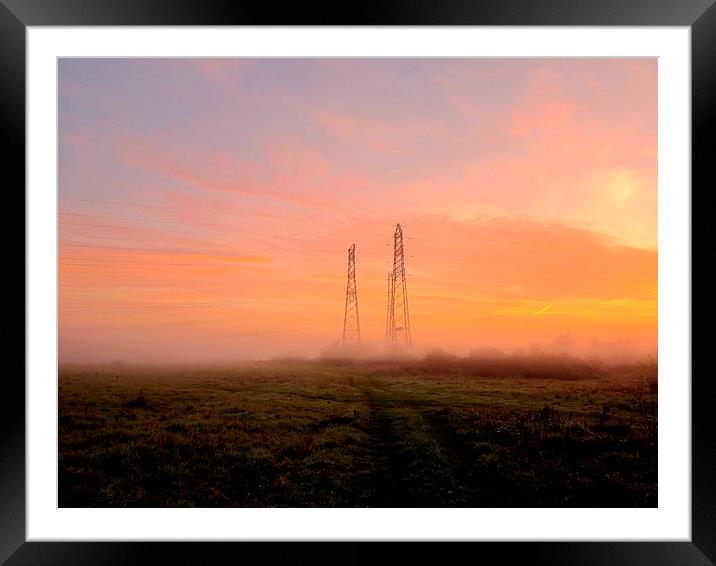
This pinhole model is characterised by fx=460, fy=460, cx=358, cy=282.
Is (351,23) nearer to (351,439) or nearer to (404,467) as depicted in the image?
(404,467)

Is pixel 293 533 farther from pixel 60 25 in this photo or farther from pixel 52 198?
pixel 60 25

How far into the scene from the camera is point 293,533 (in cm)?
221

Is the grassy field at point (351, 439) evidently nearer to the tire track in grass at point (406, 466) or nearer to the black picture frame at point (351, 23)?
the tire track in grass at point (406, 466)

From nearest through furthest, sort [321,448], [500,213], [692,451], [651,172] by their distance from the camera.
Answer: [692,451] → [321,448] → [651,172] → [500,213]

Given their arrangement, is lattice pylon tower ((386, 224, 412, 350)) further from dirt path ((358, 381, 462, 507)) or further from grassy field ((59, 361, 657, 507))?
dirt path ((358, 381, 462, 507))

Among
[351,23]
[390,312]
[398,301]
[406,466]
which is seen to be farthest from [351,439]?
[351,23]

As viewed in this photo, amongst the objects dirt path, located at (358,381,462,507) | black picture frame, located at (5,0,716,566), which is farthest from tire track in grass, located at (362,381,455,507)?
black picture frame, located at (5,0,716,566)

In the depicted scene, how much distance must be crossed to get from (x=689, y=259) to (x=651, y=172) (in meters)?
6.52

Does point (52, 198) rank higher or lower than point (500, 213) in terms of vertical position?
lower

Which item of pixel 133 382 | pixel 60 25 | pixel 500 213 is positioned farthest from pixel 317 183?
pixel 60 25

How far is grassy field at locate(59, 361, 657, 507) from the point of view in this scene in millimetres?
4691

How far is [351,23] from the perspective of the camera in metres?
2.09

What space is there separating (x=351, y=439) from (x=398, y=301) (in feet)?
9.21

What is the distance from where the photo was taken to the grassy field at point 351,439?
4.69 metres
